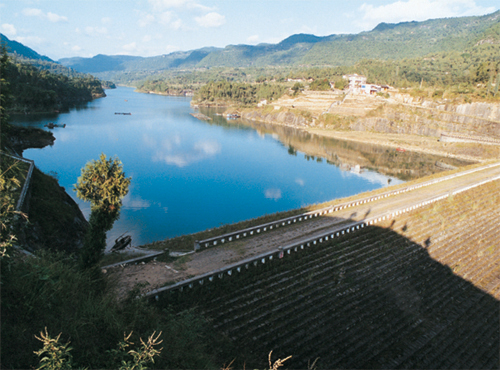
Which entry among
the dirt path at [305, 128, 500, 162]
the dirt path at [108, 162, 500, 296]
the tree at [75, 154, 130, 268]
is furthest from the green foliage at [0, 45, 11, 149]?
the dirt path at [305, 128, 500, 162]


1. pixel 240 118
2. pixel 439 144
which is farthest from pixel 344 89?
pixel 439 144

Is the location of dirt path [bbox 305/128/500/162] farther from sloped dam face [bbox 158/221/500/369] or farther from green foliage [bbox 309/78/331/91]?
sloped dam face [bbox 158/221/500/369]

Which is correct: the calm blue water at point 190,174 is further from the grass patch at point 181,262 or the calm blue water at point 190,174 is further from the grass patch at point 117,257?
the grass patch at point 181,262

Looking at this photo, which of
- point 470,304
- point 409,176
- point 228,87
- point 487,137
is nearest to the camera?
point 470,304

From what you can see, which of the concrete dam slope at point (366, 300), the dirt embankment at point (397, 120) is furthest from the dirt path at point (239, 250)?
the dirt embankment at point (397, 120)

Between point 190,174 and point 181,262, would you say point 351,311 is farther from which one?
point 190,174

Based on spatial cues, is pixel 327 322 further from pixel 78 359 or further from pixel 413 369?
pixel 78 359
